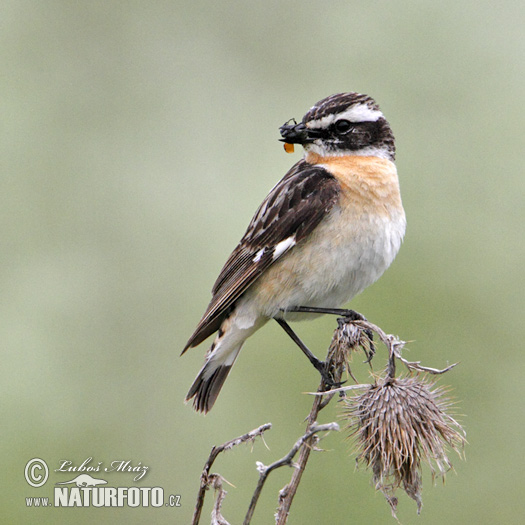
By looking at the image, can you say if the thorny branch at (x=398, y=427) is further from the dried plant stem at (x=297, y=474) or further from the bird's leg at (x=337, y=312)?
the bird's leg at (x=337, y=312)

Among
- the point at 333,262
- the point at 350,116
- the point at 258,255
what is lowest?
the point at 333,262

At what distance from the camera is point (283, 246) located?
17.7 ft

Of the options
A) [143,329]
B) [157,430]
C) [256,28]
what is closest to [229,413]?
[157,430]

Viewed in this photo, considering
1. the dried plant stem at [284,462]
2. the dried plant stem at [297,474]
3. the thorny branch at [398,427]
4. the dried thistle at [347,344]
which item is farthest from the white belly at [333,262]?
the dried plant stem at [284,462]

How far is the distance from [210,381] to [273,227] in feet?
4.16

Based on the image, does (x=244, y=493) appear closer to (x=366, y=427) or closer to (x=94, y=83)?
(x=366, y=427)

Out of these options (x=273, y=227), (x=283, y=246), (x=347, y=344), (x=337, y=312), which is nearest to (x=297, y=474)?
(x=347, y=344)

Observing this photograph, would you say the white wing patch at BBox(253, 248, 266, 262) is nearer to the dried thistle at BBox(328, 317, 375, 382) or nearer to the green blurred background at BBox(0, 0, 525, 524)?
the dried thistle at BBox(328, 317, 375, 382)

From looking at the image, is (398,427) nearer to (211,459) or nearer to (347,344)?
(347,344)

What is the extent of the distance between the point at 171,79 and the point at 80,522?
585cm

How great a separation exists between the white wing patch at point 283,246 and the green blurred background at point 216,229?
1630mm

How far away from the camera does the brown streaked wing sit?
5.32 meters

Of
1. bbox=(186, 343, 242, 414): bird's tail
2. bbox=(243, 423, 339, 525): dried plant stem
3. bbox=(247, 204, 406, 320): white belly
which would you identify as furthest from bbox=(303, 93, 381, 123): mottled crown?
bbox=(243, 423, 339, 525): dried plant stem

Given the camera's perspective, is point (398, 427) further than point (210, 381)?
No
